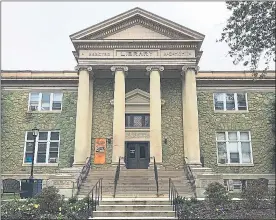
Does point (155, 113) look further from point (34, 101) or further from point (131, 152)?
point (34, 101)

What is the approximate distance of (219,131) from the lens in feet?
86.0

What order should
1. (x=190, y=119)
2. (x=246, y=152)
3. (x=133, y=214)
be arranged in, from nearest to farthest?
(x=133, y=214) < (x=190, y=119) < (x=246, y=152)

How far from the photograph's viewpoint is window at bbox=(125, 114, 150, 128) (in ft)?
85.3

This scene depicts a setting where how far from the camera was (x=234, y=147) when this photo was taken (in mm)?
25969

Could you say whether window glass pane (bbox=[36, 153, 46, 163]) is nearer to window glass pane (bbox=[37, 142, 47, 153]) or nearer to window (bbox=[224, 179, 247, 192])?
window glass pane (bbox=[37, 142, 47, 153])

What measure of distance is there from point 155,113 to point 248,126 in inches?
292

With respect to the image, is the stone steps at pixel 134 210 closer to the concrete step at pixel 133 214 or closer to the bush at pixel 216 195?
the concrete step at pixel 133 214

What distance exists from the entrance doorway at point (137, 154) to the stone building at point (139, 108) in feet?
0.23

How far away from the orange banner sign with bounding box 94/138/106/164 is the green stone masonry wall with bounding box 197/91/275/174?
7026mm

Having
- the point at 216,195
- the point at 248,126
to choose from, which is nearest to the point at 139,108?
the point at 248,126

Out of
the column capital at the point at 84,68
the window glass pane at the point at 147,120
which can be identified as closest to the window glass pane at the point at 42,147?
the column capital at the point at 84,68

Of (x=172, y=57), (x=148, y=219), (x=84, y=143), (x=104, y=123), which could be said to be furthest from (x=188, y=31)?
(x=148, y=219)

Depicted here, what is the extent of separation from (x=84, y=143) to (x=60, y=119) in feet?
13.2

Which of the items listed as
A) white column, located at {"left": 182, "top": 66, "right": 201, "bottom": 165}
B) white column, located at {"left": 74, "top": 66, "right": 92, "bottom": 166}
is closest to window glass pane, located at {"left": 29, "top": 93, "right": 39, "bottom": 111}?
white column, located at {"left": 74, "top": 66, "right": 92, "bottom": 166}
